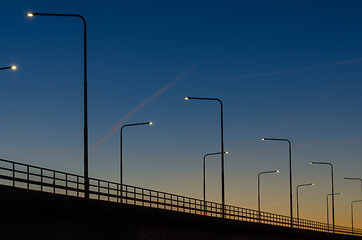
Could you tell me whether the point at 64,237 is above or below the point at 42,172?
below

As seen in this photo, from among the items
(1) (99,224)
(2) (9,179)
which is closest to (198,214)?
(1) (99,224)

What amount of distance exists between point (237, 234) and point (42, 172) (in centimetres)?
2868

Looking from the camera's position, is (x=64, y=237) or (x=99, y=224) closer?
(x=64, y=237)

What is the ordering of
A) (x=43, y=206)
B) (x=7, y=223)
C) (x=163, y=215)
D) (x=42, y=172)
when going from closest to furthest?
(x=7, y=223)
(x=43, y=206)
(x=42, y=172)
(x=163, y=215)

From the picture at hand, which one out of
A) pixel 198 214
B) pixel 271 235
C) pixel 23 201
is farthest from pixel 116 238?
pixel 271 235

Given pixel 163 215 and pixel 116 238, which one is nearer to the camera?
pixel 116 238

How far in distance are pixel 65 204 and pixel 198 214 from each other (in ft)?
68.2

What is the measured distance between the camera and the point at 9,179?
29.2m

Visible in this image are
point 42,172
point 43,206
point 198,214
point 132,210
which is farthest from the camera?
point 198,214

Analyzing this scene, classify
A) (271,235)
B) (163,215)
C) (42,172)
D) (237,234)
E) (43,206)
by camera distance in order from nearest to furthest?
(43,206)
(42,172)
(163,215)
(237,234)
(271,235)

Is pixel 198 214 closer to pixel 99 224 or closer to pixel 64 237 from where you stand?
pixel 99 224

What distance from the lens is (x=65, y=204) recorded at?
32031 millimetres

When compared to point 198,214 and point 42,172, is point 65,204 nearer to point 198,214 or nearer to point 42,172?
point 42,172

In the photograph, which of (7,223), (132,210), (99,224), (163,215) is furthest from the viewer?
(163,215)
